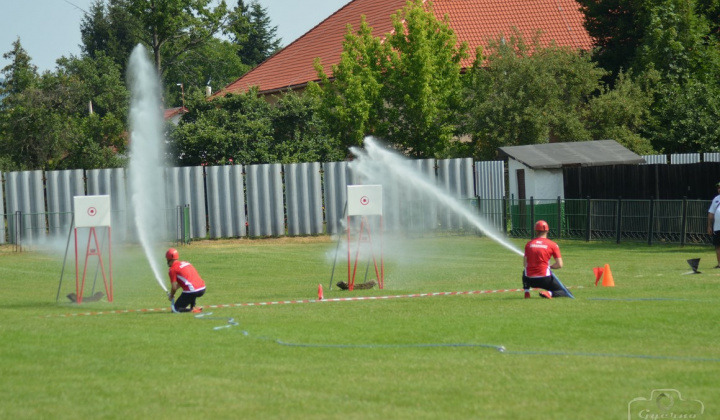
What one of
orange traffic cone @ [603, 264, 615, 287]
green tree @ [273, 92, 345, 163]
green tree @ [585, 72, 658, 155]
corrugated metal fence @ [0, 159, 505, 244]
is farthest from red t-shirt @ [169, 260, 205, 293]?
green tree @ [585, 72, 658, 155]

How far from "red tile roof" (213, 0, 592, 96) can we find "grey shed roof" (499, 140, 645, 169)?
64.5 ft

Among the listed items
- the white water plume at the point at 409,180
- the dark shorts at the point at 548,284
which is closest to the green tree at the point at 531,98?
the white water plume at the point at 409,180

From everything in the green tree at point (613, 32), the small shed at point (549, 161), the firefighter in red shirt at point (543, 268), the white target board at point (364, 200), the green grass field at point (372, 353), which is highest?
the green tree at point (613, 32)

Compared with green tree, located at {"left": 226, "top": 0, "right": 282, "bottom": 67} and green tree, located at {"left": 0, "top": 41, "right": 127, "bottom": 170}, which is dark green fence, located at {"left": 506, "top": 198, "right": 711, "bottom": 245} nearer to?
green tree, located at {"left": 0, "top": 41, "right": 127, "bottom": 170}

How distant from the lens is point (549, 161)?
3847 centimetres

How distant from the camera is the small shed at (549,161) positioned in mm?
38312

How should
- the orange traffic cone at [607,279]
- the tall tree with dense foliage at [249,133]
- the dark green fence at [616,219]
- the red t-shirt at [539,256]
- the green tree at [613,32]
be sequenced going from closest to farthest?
the red t-shirt at [539,256] → the orange traffic cone at [607,279] → the dark green fence at [616,219] → the tall tree with dense foliage at [249,133] → the green tree at [613,32]

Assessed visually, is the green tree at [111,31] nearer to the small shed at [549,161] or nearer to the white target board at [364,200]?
the small shed at [549,161]

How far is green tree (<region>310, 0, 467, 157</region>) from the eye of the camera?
48406 mm

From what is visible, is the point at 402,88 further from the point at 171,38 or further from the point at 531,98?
the point at 171,38

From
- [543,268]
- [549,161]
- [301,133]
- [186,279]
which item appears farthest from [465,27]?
[186,279]

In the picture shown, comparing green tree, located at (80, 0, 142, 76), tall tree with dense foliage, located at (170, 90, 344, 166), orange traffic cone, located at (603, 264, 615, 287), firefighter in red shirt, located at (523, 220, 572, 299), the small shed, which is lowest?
orange traffic cone, located at (603, 264, 615, 287)

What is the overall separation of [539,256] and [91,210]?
9.35 m

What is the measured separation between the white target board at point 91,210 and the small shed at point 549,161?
20373 mm
